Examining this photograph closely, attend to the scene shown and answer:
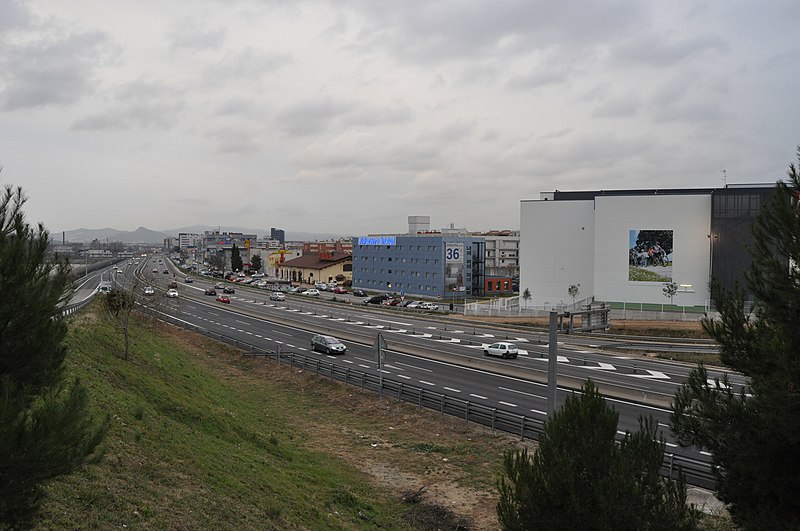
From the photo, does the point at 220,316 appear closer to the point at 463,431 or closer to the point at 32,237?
the point at 463,431

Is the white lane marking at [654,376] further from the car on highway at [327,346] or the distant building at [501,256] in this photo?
the distant building at [501,256]

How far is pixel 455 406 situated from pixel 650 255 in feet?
190

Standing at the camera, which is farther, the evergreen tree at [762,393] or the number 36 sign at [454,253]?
the number 36 sign at [454,253]

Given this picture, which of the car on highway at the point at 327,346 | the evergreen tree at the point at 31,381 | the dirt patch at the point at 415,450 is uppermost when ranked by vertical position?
the evergreen tree at the point at 31,381

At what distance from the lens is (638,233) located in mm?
72938

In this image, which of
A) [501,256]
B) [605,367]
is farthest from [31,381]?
[501,256]

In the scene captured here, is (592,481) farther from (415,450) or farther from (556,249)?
(556,249)

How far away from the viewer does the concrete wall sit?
79062 millimetres

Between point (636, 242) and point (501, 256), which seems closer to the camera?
point (636, 242)

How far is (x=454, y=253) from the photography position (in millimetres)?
86938

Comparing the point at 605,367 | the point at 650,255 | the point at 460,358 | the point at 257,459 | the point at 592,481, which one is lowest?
the point at 605,367

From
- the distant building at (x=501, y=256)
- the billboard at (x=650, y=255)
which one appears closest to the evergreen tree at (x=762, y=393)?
the billboard at (x=650, y=255)

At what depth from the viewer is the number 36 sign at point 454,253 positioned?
8644 cm

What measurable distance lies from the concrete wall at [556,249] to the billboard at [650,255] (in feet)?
20.6
